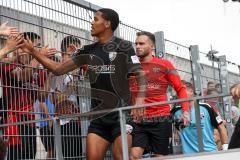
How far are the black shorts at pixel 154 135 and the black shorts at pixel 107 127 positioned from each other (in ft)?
2.80

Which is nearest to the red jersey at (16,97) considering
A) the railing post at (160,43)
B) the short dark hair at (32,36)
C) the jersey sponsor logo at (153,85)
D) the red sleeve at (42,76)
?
the red sleeve at (42,76)

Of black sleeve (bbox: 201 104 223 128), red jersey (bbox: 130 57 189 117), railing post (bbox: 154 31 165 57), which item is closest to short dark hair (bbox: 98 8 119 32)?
red jersey (bbox: 130 57 189 117)

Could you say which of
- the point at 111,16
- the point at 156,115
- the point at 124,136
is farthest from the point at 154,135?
the point at 111,16

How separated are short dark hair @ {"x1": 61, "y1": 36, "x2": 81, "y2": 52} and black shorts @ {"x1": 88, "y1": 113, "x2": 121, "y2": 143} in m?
1.70

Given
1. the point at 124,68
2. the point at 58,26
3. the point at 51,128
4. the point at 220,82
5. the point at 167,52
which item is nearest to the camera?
the point at 124,68

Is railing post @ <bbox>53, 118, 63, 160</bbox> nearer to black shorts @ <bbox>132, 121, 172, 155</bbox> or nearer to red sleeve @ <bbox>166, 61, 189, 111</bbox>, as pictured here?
black shorts @ <bbox>132, 121, 172, 155</bbox>

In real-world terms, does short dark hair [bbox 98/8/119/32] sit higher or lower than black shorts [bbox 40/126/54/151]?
higher

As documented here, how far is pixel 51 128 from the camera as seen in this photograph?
26.7ft

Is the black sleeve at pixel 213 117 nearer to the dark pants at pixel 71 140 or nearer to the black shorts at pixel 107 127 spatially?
the dark pants at pixel 71 140

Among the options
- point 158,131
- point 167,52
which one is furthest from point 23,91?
point 167,52

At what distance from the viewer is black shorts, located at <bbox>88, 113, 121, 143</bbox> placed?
730 cm

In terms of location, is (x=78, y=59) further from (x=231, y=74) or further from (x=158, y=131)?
(x=231, y=74)

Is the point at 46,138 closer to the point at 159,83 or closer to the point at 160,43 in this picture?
the point at 159,83

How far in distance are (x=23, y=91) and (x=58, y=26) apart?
1.11 meters
